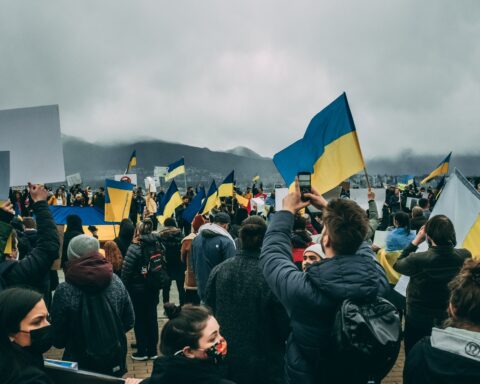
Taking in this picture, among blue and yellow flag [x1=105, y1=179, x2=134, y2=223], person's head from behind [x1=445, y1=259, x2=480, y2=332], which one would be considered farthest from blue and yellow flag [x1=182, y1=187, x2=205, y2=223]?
person's head from behind [x1=445, y1=259, x2=480, y2=332]

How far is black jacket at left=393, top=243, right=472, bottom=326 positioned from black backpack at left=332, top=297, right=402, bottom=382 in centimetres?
205

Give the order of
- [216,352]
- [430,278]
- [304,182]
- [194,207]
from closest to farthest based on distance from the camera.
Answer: [216,352]
[304,182]
[430,278]
[194,207]

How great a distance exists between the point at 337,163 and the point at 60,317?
2.67 m

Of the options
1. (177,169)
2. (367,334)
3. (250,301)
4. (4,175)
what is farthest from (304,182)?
(177,169)

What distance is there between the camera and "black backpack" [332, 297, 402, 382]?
7.12 ft

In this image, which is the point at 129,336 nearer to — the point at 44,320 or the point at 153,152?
the point at 44,320

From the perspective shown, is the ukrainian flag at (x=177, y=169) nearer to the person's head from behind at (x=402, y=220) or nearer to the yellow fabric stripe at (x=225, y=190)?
the yellow fabric stripe at (x=225, y=190)

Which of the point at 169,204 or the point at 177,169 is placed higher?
the point at 177,169

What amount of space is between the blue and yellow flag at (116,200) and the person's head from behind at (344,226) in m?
6.31

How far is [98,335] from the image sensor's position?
381 centimetres

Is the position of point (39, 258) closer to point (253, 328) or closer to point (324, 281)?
point (253, 328)

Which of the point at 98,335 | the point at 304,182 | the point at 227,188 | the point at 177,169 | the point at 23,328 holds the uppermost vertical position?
the point at 177,169

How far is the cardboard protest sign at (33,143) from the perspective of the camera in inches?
161

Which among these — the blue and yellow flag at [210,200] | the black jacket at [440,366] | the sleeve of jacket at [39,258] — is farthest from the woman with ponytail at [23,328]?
the blue and yellow flag at [210,200]
